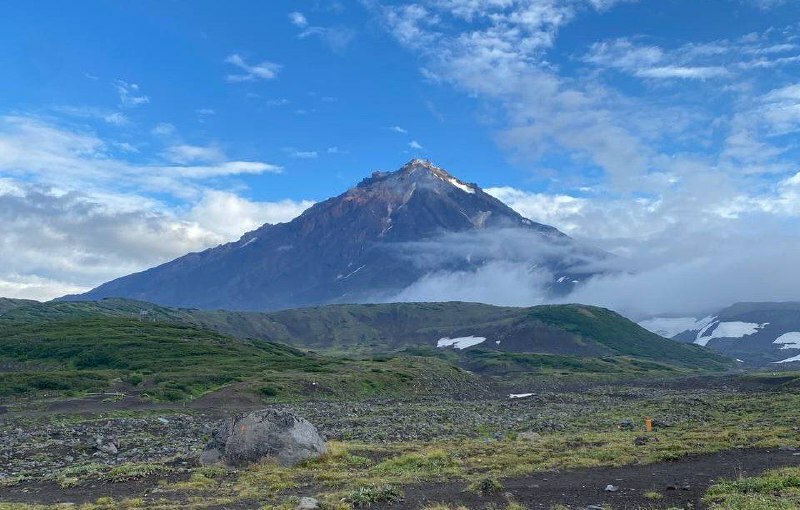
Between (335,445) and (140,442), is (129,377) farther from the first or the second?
(335,445)

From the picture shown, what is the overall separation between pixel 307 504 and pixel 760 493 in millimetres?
14891

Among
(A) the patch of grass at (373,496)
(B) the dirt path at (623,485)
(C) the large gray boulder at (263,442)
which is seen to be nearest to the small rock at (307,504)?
(A) the patch of grass at (373,496)

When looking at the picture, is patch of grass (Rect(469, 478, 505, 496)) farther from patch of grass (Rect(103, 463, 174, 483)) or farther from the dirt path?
patch of grass (Rect(103, 463, 174, 483))

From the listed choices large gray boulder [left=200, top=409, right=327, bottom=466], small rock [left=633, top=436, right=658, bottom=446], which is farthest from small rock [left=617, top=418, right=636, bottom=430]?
large gray boulder [left=200, top=409, right=327, bottom=466]

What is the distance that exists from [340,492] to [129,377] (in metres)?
76.7

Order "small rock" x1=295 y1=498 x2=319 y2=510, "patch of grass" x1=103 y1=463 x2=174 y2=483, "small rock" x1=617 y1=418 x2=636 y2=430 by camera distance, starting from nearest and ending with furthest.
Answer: "small rock" x1=295 y1=498 x2=319 y2=510 < "patch of grass" x1=103 y1=463 x2=174 y2=483 < "small rock" x1=617 y1=418 x2=636 y2=430

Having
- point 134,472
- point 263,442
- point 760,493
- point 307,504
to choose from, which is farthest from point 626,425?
point 134,472

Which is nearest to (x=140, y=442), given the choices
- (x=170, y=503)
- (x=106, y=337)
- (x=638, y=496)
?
(x=170, y=503)

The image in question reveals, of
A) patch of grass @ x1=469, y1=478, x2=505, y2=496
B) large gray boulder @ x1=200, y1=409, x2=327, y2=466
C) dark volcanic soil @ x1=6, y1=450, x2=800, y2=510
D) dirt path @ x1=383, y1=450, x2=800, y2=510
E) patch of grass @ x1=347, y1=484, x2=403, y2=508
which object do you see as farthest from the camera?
large gray boulder @ x1=200, y1=409, x2=327, y2=466

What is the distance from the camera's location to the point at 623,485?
73.0 feet

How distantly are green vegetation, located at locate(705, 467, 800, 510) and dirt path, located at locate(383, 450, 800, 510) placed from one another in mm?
613

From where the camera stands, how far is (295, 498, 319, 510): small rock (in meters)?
19.5

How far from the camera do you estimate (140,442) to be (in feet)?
129

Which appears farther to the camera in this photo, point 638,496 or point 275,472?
point 275,472
